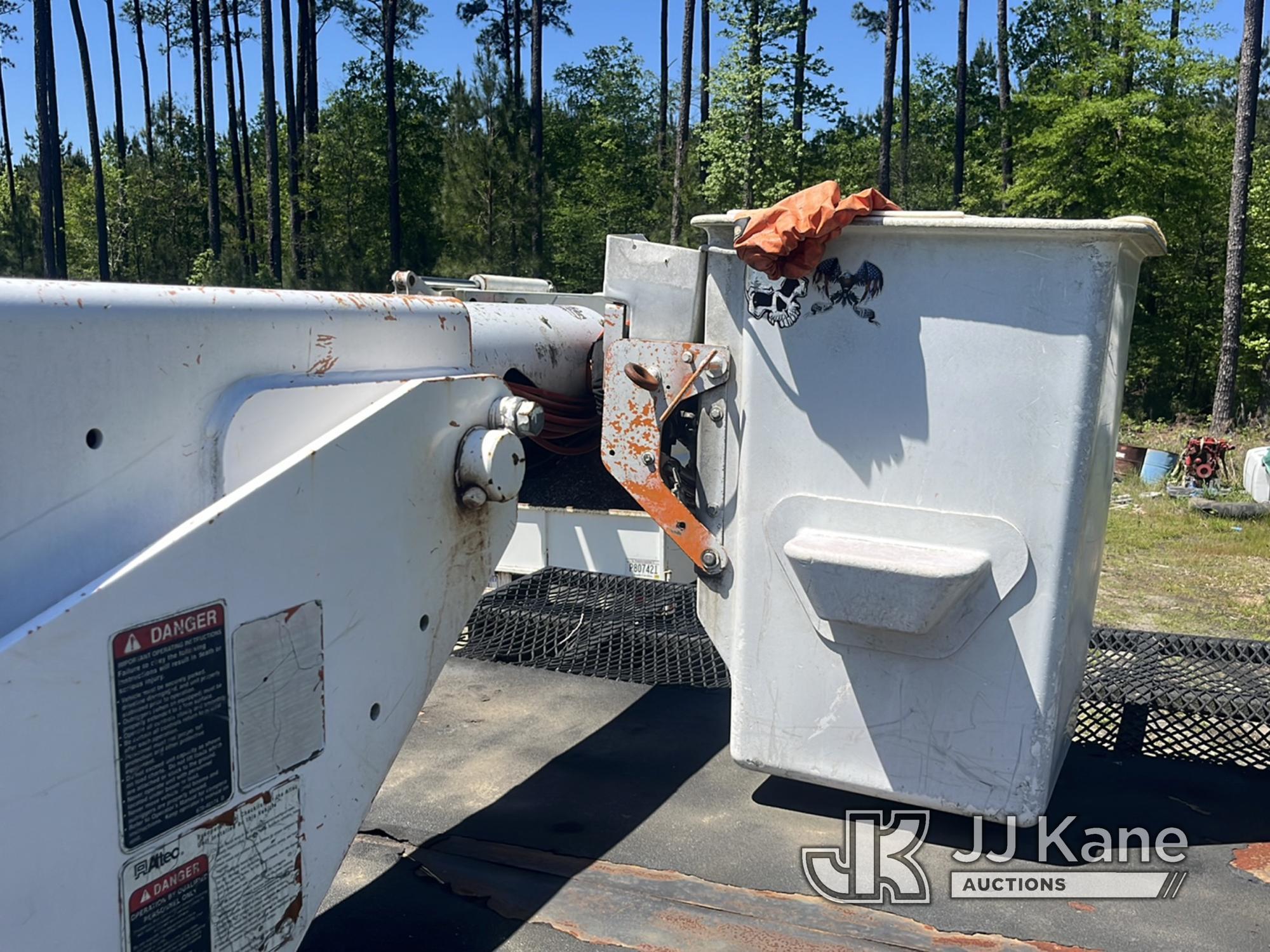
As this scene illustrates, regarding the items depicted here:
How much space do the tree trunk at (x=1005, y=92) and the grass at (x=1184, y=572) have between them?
15494 millimetres

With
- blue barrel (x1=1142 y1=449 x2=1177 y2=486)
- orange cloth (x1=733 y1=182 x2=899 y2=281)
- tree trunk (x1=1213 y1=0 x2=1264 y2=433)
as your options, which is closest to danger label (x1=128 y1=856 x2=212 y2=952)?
orange cloth (x1=733 y1=182 x2=899 y2=281)

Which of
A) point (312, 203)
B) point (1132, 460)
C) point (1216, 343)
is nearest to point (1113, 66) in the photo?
point (1216, 343)

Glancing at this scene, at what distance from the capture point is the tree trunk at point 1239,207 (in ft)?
48.8

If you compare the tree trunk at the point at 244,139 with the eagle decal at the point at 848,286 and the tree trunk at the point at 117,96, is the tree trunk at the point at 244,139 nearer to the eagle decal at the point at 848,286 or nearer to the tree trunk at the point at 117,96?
the tree trunk at the point at 117,96

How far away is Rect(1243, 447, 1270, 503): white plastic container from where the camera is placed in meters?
9.99

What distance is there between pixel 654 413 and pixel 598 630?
5.14ft

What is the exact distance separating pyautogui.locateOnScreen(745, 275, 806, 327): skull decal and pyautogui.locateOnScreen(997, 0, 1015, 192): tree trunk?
22567 millimetres

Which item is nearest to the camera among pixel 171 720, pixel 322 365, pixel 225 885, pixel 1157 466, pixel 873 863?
pixel 171 720

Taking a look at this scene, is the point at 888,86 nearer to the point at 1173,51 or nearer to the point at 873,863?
the point at 1173,51

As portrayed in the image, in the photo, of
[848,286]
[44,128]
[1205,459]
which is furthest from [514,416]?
[44,128]

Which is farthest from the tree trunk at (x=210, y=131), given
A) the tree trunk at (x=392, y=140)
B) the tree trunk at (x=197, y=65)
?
the tree trunk at (x=392, y=140)

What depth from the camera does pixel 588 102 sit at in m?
34.8

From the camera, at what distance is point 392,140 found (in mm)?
24391

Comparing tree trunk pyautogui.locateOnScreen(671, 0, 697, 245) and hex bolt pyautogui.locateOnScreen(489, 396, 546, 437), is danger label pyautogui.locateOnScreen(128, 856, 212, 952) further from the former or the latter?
tree trunk pyautogui.locateOnScreen(671, 0, 697, 245)
